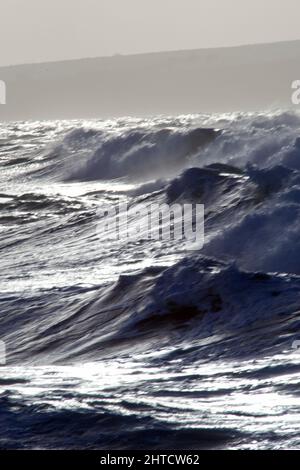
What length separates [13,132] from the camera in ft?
175

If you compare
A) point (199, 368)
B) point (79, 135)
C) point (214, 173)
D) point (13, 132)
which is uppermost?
point (13, 132)

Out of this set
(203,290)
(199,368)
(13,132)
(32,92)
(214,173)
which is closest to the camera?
(199,368)

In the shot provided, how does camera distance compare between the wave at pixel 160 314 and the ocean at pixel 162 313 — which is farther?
the wave at pixel 160 314

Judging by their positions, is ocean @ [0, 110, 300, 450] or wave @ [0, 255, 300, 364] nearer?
ocean @ [0, 110, 300, 450]

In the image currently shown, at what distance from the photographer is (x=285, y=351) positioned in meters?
11.4

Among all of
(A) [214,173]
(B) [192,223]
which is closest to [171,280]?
(B) [192,223]

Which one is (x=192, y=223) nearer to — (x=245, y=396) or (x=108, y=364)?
(x=108, y=364)

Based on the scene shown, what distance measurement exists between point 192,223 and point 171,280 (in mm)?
5361

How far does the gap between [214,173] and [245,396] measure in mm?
15073

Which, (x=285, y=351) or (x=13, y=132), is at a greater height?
(x=13, y=132)

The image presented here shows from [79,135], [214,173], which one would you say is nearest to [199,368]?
[214,173]
